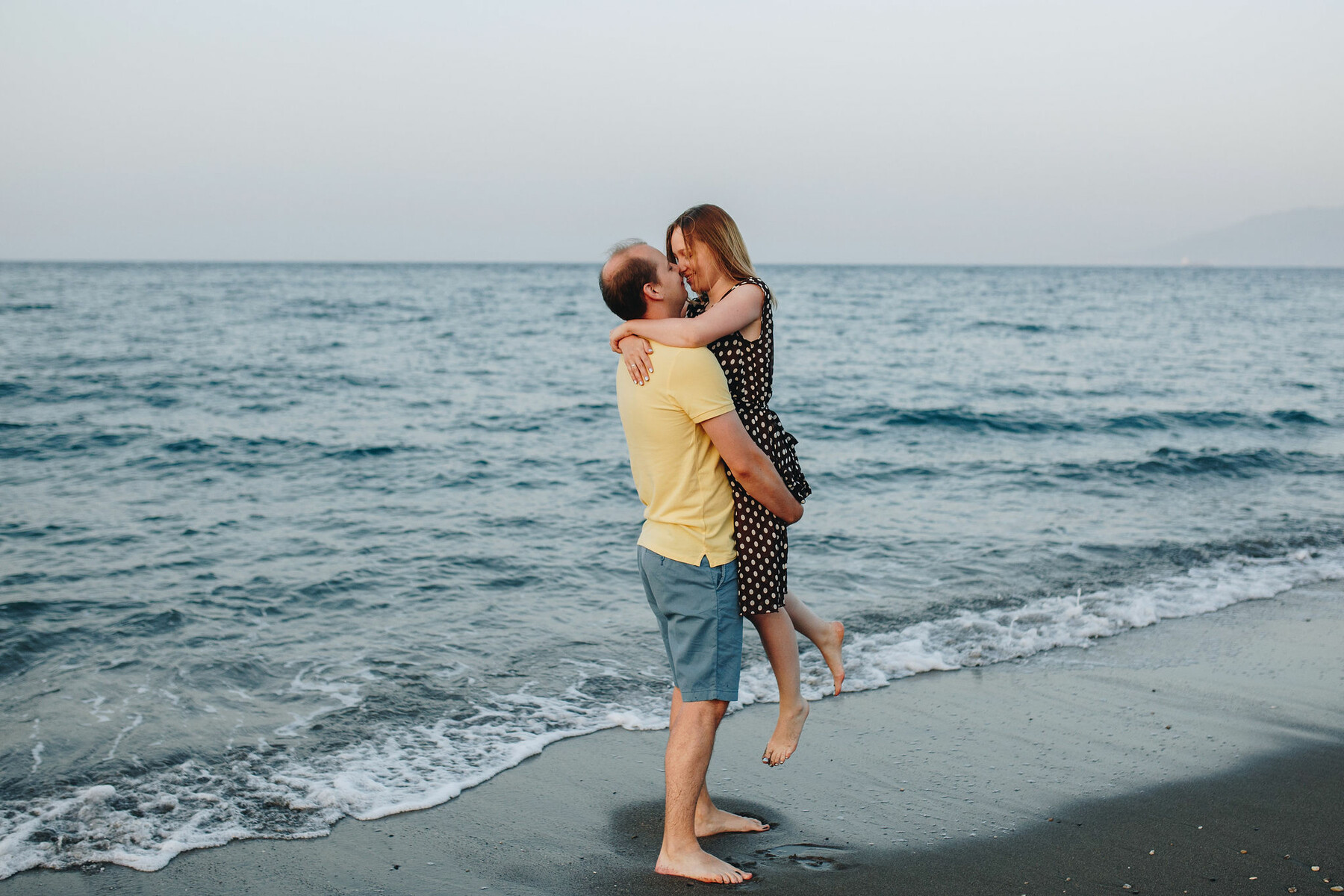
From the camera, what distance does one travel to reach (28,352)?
19562mm

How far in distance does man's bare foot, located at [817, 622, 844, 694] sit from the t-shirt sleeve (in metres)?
1.10

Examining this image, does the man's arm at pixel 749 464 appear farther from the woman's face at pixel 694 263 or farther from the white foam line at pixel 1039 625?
the white foam line at pixel 1039 625

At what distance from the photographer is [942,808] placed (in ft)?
11.1

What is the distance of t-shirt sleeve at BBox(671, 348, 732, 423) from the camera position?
2.64 metres

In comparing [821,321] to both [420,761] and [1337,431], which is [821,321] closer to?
[1337,431]

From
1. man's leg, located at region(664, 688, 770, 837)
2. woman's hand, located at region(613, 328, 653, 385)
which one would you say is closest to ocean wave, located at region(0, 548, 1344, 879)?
man's leg, located at region(664, 688, 770, 837)

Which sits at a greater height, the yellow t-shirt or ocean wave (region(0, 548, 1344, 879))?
the yellow t-shirt

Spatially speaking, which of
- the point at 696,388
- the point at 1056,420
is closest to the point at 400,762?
the point at 696,388

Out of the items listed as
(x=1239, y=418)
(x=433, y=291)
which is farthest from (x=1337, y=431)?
(x=433, y=291)

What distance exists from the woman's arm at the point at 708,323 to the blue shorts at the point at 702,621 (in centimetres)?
66

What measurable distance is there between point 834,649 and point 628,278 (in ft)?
4.96

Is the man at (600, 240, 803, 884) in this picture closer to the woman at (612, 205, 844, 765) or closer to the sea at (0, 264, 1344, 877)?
the woman at (612, 205, 844, 765)

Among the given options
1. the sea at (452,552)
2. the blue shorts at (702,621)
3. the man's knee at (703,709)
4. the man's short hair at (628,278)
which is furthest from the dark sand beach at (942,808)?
the man's short hair at (628,278)

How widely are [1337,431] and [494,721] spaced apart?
1367 centimetres
